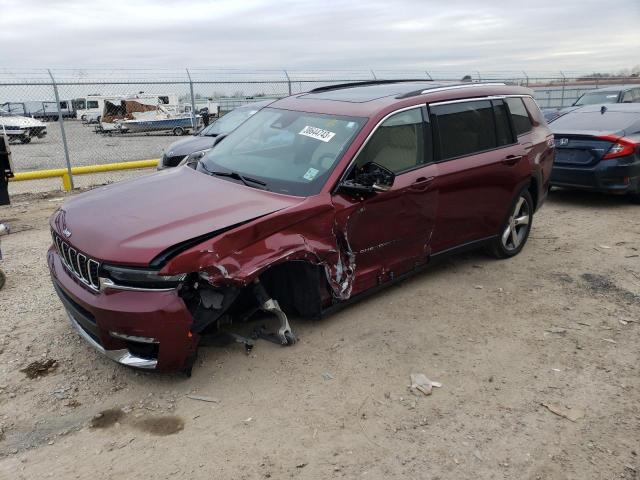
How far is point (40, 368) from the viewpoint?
12.2 feet

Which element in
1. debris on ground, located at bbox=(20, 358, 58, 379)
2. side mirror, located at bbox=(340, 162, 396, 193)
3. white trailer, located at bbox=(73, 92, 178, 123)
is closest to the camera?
debris on ground, located at bbox=(20, 358, 58, 379)

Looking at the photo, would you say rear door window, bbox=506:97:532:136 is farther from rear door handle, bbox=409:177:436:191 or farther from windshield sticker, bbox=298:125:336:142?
windshield sticker, bbox=298:125:336:142

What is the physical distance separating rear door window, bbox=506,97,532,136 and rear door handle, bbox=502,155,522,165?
0.32 metres

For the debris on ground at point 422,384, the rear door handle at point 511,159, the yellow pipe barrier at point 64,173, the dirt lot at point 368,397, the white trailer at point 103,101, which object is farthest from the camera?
the white trailer at point 103,101

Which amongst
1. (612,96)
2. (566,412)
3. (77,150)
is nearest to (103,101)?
(77,150)

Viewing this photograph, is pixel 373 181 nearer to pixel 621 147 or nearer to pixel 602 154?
pixel 602 154

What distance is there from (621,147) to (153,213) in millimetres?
7062

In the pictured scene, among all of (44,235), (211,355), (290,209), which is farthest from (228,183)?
(44,235)

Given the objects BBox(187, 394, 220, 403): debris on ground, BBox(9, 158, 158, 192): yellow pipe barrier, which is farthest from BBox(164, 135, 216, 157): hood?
BBox(187, 394, 220, 403): debris on ground

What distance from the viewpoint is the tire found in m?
5.65

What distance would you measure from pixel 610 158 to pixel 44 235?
794cm

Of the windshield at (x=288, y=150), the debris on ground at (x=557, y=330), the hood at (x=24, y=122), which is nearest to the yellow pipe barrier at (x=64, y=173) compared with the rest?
the windshield at (x=288, y=150)

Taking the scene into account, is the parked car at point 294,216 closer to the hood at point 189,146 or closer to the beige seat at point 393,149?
the beige seat at point 393,149

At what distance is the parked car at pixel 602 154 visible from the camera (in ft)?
25.6
